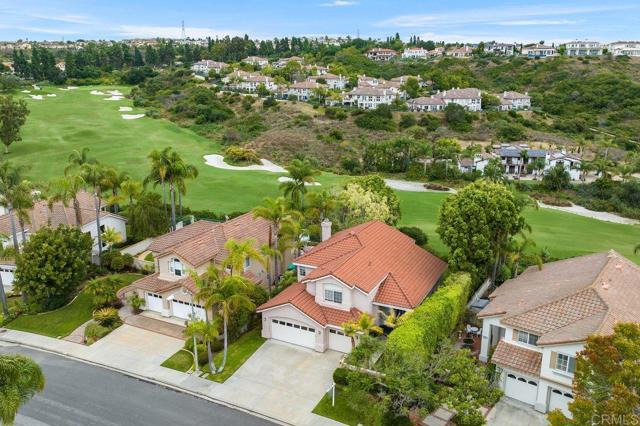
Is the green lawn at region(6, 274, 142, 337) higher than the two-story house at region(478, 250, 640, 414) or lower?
lower

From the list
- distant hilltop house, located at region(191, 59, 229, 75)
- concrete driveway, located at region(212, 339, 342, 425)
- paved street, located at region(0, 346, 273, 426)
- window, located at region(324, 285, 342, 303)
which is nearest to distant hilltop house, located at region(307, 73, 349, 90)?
distant hilltop house, located at region(191, 59, 229, 75)

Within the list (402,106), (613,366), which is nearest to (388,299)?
(613,366)

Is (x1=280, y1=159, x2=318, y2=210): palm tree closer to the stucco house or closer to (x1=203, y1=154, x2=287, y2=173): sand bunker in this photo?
the stucco house

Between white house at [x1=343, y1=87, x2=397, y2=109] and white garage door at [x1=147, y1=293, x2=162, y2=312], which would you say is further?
white house at [x1=343, y1=87, x2=397, y2=109]

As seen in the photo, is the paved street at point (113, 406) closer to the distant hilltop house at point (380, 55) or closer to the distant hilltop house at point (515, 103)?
the distant hilltop house at point (515, 103)

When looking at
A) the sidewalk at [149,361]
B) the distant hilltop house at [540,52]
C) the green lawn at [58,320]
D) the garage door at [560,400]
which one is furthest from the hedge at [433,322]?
the distant hilltop house at [540,52]

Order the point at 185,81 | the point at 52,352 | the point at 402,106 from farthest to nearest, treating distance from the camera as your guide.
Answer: the point at 185,81
the point at 402,106
the point at 52,352

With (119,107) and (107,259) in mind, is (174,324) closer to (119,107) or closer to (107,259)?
(107,259)
